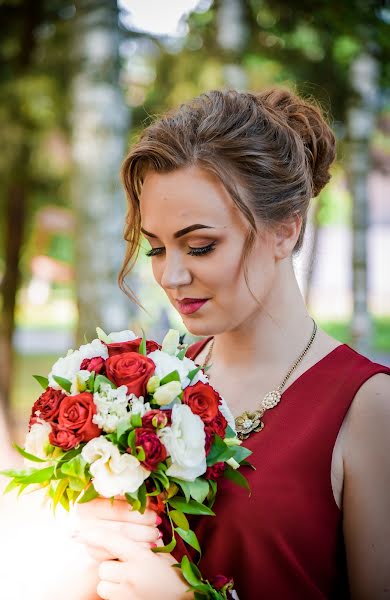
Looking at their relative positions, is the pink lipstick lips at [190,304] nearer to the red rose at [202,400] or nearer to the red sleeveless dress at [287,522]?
the red rose at [202,400]

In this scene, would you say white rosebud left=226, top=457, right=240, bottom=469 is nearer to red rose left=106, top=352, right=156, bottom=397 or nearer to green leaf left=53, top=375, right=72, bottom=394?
red rose left=106, top=352, right=156, bottom=397

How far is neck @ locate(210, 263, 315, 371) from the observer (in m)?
2.43

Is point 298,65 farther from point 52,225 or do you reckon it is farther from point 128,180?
point 52,225

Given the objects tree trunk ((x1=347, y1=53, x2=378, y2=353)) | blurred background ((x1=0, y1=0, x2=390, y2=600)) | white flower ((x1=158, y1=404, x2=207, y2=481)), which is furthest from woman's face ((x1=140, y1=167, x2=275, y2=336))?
tree trunk ((x1=347, y1=53, x2=378, y2=353))

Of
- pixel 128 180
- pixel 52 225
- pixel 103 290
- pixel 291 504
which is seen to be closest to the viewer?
pixel 291 504

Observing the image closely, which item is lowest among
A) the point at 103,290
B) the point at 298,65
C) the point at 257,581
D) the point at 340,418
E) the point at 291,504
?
the point at 257,581

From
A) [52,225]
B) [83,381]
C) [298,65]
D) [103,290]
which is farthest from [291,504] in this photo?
[52,225]

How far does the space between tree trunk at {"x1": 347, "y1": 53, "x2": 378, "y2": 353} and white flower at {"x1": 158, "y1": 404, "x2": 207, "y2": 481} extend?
623 cm

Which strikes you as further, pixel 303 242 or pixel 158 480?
pixel 303 242

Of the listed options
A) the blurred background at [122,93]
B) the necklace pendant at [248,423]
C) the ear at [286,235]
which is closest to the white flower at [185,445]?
the necklace pendant at [248,423]

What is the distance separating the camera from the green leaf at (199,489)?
186 cm

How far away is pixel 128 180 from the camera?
2406 millimetres

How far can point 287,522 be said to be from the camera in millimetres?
2094

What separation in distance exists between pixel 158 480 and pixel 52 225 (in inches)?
633
